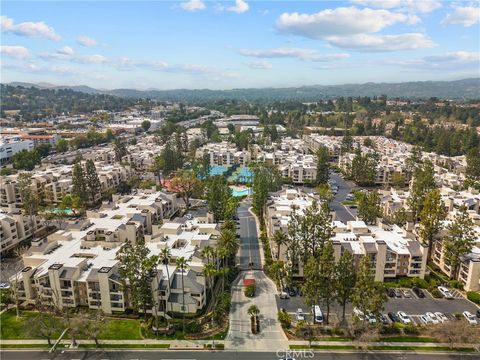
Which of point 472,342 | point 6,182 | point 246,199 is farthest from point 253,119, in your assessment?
point 472,342

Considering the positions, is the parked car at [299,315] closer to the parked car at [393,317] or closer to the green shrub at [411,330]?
the parked car at [393,317]

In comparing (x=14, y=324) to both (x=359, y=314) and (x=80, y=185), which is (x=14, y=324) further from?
(x=80, y=185)

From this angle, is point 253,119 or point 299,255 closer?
point 299,255

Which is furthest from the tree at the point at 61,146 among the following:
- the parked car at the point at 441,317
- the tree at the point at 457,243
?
the parked car at the point at 441,317

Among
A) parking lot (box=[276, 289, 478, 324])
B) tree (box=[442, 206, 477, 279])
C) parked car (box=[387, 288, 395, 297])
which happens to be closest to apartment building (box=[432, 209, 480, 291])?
tree (box=[442, 206, 477, 279])

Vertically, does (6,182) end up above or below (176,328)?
above

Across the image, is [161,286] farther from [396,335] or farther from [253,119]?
[253,119]
